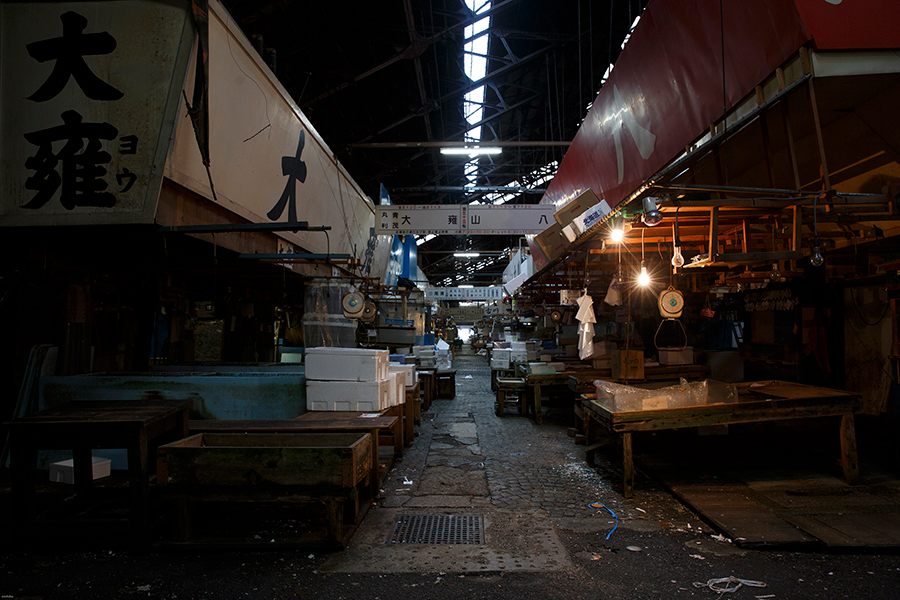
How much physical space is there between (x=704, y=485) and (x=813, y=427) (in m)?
4.48

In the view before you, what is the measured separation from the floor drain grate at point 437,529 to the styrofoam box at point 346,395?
1524mm

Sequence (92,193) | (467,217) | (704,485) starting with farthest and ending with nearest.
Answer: (467,217) < (704,485) < (92,193)

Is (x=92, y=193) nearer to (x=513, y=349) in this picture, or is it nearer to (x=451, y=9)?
(x=451, y=9)

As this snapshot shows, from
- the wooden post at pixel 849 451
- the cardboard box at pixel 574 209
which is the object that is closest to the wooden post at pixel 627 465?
the wooden post at pixel 849 451

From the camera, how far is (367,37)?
10.5 meters

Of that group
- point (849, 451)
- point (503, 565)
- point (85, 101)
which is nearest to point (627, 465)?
point (503, 565)

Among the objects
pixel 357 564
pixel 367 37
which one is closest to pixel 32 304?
pixel 357 564

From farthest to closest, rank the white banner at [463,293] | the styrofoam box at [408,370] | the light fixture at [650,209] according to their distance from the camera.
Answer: the white banner at [463,293] < the styrofoam box at [408,370] < the light fixture at [650,209]

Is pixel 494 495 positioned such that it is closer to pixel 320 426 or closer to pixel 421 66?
pixel 320 426

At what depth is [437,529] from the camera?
179 inches

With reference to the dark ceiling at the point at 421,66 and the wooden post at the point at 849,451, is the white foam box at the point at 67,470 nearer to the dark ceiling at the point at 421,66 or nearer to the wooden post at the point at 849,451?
the dark ceiling at the point at 421,66

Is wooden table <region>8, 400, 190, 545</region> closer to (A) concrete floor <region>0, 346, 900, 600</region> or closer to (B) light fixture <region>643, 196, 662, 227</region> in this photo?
(A) concrete floor <region>0, 346, 900, 600</region>

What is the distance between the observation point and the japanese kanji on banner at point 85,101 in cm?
462

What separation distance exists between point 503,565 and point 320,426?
2417 millimetres
